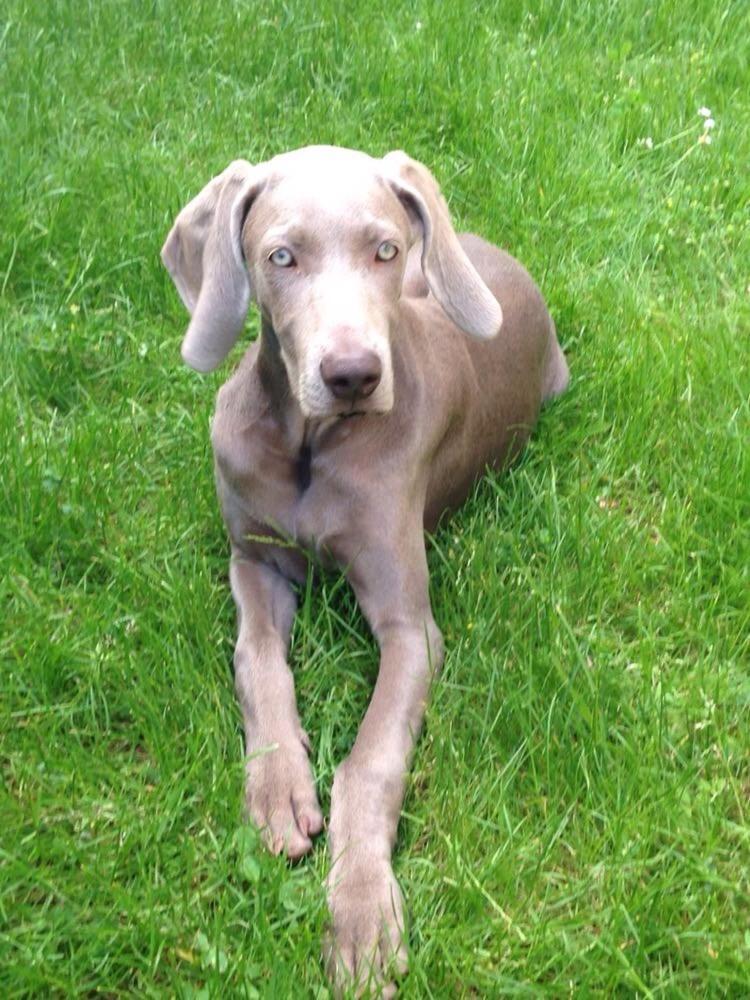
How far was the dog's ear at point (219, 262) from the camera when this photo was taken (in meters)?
3.21

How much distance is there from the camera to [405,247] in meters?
3.21

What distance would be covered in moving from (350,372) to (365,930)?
3.50 ft

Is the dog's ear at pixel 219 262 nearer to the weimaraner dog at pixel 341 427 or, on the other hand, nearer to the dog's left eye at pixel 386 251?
the weimaraner dog at pixel 341 427

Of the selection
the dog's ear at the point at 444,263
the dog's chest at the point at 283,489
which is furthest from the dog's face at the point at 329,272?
the dog's chest at the point at 283,489

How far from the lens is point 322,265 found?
3033 millimetres

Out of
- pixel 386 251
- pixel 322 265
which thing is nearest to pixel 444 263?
pixel 386 251

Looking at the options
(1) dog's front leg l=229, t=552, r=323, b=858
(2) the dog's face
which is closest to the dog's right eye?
(2) the dog's face

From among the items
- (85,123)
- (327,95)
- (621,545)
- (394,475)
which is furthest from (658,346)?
(85,123)

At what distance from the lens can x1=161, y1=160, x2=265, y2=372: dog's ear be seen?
321 centimetres

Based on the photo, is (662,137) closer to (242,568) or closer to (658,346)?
(658,346)

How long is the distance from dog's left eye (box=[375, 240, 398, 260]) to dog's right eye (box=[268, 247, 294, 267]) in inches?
7.5

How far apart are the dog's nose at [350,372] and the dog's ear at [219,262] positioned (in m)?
0.45

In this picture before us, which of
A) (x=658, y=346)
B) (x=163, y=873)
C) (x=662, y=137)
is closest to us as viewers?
(x=163, y=873)

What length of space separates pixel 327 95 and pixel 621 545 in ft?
8.79
